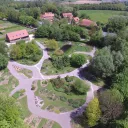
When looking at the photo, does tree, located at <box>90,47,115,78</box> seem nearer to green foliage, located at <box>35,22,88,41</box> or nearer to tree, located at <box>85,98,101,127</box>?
tree, located at <box>85,98,101,127</box>

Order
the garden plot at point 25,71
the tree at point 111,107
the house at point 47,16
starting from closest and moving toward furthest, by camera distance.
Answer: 1. the tree at point 111,107
2. the garden plot at point 25,71
3. the house at point 47,16

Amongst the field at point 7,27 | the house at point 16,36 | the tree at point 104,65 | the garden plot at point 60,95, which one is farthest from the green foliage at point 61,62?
the field at point 7,27

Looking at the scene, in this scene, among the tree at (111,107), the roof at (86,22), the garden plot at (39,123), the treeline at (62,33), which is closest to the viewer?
the tree at (111,107)

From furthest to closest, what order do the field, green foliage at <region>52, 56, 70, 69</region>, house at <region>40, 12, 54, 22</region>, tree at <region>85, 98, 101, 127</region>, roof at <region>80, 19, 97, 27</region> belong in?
house at <region>40, 12, 54, 22</region> → roof at <region>80, 19, 97, 27</region> → the field → green foliage at <region>52, 56, 70, 69</region> → tree at <region>85, 98, 101, 127</region>

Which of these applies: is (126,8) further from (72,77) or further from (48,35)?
(72,77)

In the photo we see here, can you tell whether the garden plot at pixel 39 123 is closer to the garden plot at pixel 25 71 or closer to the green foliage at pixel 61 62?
the garden plot at pixel 25 71

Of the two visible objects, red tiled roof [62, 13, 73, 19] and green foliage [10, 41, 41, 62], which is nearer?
green foliage [10, 41, 41, 62]

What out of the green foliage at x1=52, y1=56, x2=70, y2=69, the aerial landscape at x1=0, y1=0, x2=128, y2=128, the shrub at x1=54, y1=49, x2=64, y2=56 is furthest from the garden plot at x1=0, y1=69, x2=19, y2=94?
the shrub at x1=54, y1=49, x2=64, y2=56
